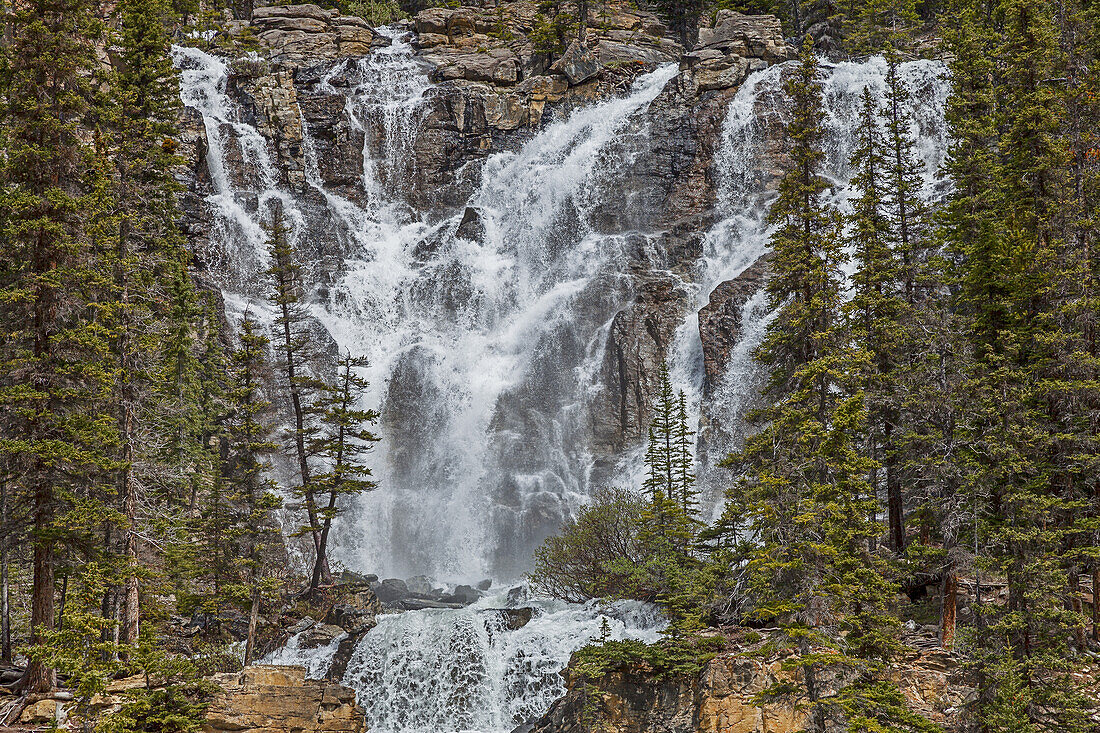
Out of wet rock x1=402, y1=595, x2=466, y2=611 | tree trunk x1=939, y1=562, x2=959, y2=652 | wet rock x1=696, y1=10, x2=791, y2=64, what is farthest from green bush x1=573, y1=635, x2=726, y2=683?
wet rock x1=696, y1=10, x2=791, y2=64

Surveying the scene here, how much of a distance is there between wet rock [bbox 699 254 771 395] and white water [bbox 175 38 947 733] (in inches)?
23.0

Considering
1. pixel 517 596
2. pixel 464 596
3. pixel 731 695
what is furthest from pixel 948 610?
pixel 464 596

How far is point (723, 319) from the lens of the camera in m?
45.4

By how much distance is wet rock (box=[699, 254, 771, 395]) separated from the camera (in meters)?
44.7

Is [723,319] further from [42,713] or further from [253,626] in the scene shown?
[42,713]

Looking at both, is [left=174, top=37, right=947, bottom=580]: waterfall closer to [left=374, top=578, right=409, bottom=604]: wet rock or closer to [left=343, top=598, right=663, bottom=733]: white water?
[left=374, top=578, right=409, bottom=604]: wet rock

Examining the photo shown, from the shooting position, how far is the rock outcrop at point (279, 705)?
23031mm

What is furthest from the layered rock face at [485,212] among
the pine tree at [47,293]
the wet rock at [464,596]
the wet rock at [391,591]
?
the pine tree at [47,293]

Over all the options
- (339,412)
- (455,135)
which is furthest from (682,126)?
(339,412)

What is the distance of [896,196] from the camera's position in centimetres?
2900

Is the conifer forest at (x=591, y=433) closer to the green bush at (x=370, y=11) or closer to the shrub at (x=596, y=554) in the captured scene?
the shrub at (x=596, y=554)

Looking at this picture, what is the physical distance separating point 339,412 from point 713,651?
1725 centimetres

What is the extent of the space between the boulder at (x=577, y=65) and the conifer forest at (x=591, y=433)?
1047 cm

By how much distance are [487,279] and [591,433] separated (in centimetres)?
1301
